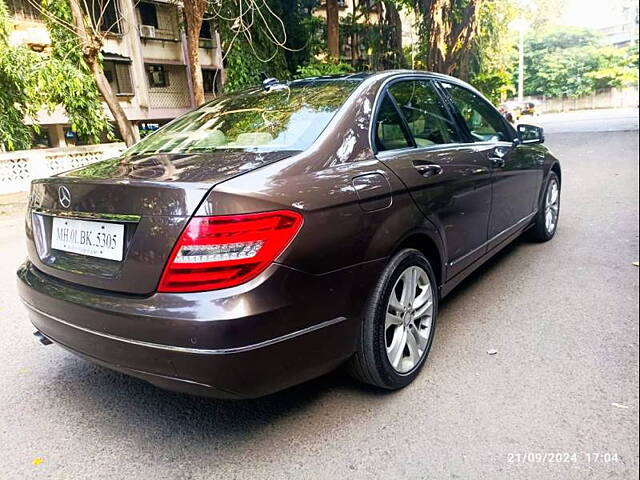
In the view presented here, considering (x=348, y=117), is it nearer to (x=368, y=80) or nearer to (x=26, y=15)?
(x=368, y=80)

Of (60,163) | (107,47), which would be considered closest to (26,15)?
(107,47)

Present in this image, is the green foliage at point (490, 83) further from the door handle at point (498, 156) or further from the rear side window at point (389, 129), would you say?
the rear side window at point (389, 129)

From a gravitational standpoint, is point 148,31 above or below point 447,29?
above

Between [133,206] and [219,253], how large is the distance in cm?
40

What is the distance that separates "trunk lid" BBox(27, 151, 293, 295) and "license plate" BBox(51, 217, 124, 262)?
0.06 feet

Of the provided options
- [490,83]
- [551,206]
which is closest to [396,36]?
[490,83]

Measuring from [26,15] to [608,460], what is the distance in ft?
72.8

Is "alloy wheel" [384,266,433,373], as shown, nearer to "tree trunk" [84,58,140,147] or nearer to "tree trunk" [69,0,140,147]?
"tree trunk" [69,0,140,147]

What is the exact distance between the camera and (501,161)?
345cm

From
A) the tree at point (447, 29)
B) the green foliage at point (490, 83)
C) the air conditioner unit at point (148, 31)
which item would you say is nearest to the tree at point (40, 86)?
the tree at point (447, 29)

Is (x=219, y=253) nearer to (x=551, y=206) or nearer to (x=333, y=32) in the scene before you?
(x=551, y=206)

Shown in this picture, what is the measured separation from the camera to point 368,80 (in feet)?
8.61

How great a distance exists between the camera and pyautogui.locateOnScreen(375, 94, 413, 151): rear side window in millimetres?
2439

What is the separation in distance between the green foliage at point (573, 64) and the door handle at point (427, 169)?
55.6 meters
